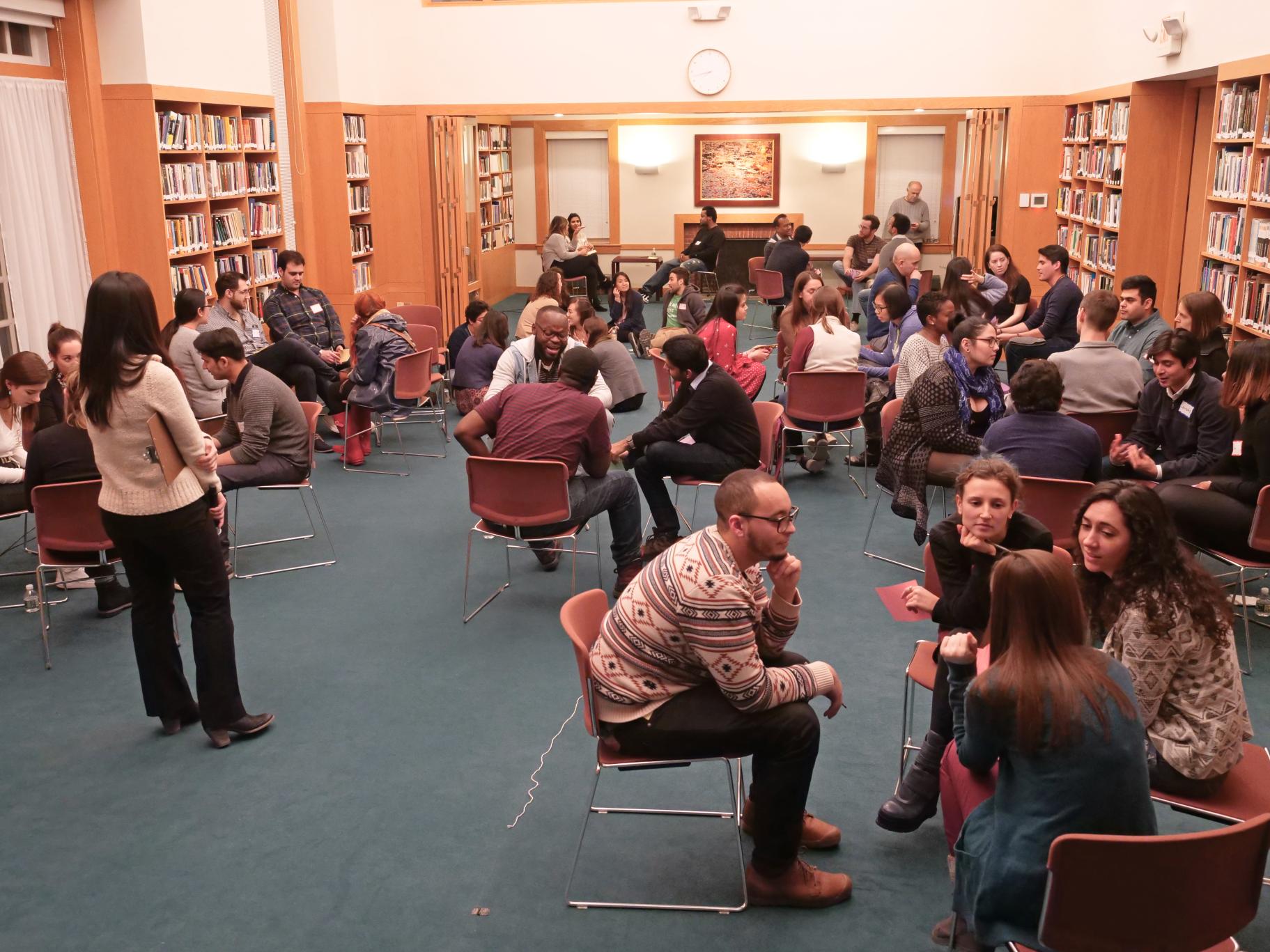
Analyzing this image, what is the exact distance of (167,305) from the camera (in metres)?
8.43

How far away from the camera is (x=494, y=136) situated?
50.7 ft

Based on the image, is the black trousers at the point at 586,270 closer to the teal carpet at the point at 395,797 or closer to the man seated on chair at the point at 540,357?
the man seated on chair at the point at 540,357

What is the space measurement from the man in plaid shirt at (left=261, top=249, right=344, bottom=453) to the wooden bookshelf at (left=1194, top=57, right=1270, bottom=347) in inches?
244

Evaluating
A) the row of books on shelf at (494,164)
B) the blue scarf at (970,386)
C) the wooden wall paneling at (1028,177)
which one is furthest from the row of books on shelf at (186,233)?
the wooden wall paneling at (1028,177)

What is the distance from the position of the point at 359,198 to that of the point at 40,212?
462 centimetres

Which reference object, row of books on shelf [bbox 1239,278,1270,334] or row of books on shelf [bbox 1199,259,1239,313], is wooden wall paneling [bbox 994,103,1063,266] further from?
row of books on shelf [bbox 1239,278,1270,334]

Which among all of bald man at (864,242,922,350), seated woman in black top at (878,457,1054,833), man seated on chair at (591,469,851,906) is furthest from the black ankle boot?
bald man at (864,242,922,350)

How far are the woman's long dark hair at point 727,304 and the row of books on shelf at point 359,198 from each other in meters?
5.26

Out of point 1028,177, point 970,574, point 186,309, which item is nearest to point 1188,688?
point 970,574

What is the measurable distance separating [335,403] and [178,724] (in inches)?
177

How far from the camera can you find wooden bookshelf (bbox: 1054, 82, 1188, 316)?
30.2 ft

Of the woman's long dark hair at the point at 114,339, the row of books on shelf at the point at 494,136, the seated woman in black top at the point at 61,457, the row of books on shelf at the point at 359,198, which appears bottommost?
the seated woman in black top at the point at 61,457

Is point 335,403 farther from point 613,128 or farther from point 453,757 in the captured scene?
point 613,128

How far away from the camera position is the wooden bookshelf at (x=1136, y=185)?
920 centimetres
